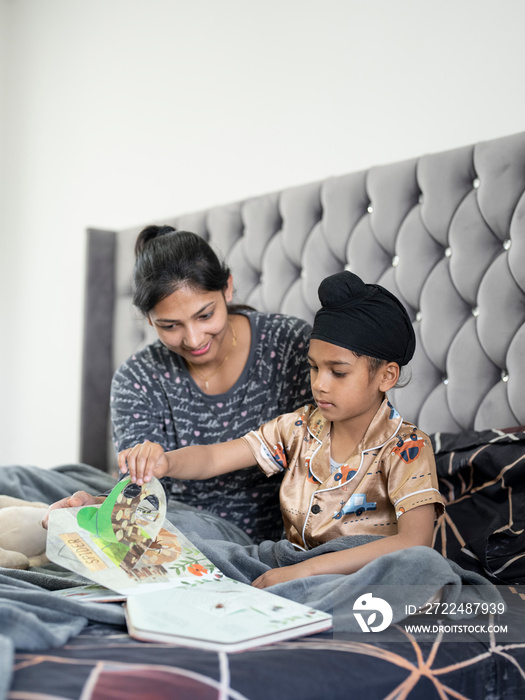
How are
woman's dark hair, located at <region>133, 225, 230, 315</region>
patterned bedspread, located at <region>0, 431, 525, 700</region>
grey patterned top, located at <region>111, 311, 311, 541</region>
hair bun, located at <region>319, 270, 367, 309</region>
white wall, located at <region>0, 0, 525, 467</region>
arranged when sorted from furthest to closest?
white wall, located at <region>0, 0, 525, 467</region> → grey patterned top, located at <region>111, 311, 311, 541</region> → woman's dark hair, located at <region>133, 225, 230, 315</region> → hair bun, located at <region>319, 270, 367, 309</region> → patterned bedspread, located at <region>0, 431, 525, 700</region>

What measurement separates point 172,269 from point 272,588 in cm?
70

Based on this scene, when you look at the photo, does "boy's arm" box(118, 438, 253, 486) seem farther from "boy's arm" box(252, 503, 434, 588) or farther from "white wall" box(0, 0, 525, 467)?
"white wall" box(0, 0, 525, 467)

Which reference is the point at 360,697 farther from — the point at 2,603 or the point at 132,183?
the point at 132,183

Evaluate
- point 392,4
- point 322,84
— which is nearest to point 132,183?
point 322,84

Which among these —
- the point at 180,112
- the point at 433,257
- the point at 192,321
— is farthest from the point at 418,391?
the point at 180,112

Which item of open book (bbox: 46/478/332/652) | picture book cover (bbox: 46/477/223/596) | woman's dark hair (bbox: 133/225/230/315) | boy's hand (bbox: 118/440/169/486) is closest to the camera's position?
open book (bbox: 46/478/332/652)

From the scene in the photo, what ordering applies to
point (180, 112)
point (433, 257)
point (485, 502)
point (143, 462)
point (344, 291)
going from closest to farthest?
1. point (143, 462)
2. point (344, 291)
3. point (485, 502)
4. point (433, 257)
5. point (180, 112)

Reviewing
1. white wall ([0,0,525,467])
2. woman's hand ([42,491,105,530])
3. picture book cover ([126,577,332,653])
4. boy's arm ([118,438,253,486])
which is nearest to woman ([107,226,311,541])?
boy's arm ([118,438,253,486])

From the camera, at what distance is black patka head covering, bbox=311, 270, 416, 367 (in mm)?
1191

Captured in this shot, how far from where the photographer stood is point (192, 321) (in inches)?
55.6

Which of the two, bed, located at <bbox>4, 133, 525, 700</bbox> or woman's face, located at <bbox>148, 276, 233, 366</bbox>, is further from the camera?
woman's face, located at <bbox>148, 276, 233, 366</bbox>

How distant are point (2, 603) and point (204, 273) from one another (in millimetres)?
→ 797

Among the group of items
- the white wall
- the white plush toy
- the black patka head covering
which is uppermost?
the white wall

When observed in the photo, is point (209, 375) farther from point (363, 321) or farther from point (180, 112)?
point (180, 112)
